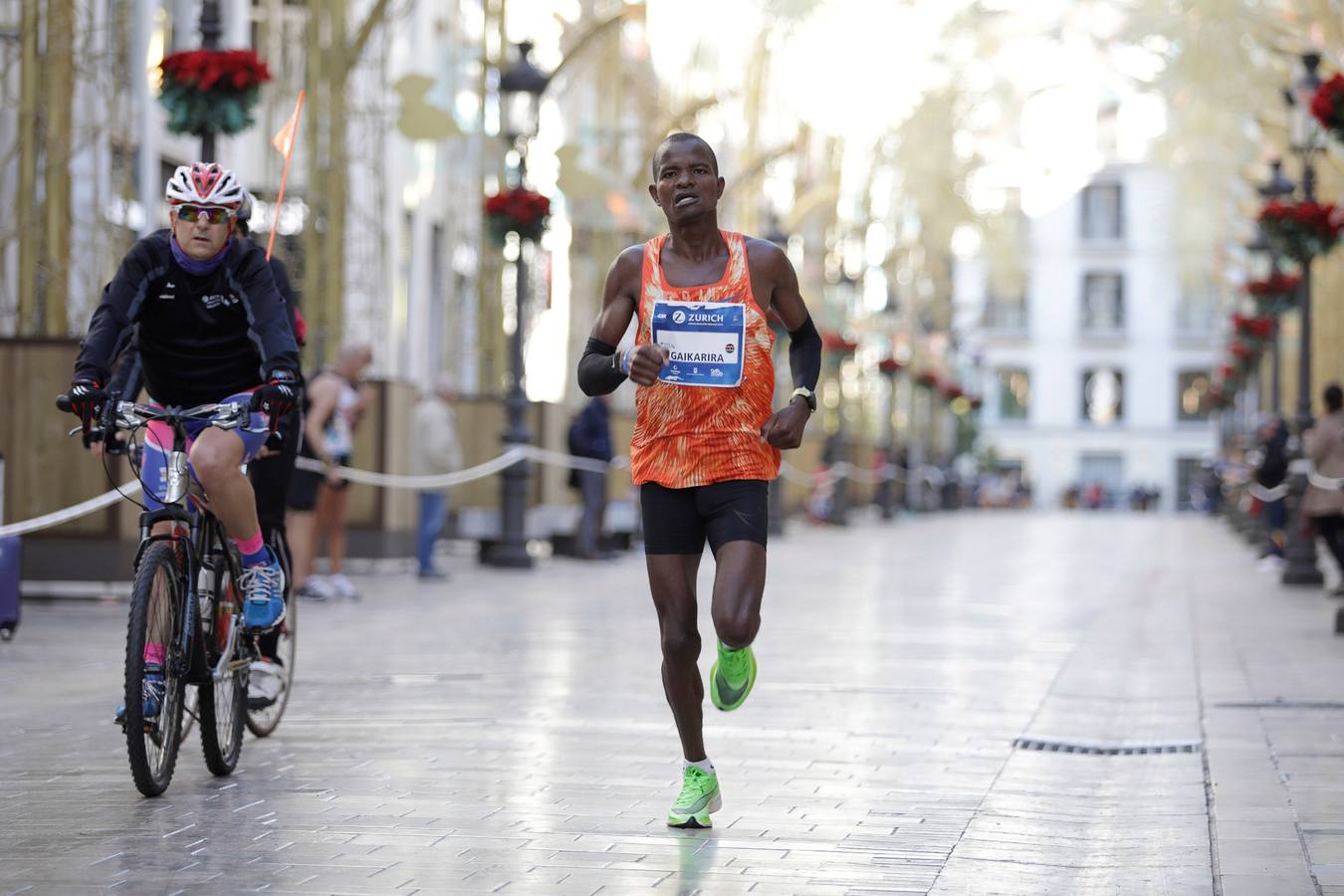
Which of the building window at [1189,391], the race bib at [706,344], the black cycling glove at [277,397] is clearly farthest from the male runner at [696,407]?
the building window at [1189,391]

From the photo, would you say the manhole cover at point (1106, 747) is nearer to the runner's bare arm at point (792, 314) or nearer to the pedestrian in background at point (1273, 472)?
the runner's bare arm at point (792, 314)

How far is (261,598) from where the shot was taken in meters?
7.64

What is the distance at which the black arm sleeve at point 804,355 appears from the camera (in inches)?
261

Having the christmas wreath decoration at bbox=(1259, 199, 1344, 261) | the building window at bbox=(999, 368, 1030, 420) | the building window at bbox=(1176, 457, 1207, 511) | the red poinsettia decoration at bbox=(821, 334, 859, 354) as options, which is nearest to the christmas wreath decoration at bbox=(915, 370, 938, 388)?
the red poinsettia decoration at bbox=(821, 334, 859, 354)

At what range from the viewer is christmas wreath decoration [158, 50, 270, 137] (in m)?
14.5

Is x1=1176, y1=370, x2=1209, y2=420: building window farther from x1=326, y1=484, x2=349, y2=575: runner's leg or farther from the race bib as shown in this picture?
the race bib

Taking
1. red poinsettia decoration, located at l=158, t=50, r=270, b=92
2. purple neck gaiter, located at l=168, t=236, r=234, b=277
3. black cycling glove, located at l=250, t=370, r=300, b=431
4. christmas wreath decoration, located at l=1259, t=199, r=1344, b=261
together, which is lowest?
black cycling glove, located at l=250, t=370, r=300, b=431

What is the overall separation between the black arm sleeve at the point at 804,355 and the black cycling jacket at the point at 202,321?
1.75m

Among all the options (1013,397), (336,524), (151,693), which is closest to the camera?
(151,693)

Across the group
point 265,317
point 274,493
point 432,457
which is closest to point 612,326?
point 265,317

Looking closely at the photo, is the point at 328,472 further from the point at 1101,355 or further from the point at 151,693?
the point at 1101,355

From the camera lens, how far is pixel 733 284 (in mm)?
6543

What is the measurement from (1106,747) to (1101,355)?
90.7 meters

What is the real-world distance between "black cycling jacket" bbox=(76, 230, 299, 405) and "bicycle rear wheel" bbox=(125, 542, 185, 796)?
726mm
